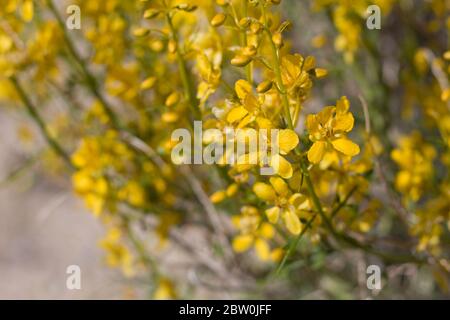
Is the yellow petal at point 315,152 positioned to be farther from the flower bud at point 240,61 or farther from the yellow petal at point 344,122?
the flower bud at point 240,61

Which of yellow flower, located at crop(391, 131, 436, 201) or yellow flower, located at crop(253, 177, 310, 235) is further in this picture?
yellow flower, located at crop(391, 131, 436, 201)

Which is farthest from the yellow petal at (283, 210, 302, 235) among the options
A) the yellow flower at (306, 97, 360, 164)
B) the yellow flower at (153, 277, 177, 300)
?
the yellow flower at (153, 277, 177, 300)

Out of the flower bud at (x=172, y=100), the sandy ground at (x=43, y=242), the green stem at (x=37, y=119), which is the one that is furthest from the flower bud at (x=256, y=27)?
the sandy ground at (x=43, y=242)

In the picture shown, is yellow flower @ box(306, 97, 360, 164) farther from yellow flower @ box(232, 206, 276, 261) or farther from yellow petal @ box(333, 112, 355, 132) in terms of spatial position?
yellow flower @ box(232, 206, 276, 261)

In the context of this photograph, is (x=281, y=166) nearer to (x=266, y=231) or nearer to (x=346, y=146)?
(x=346, y=146)

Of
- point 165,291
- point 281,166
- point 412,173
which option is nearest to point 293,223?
point 281,166
